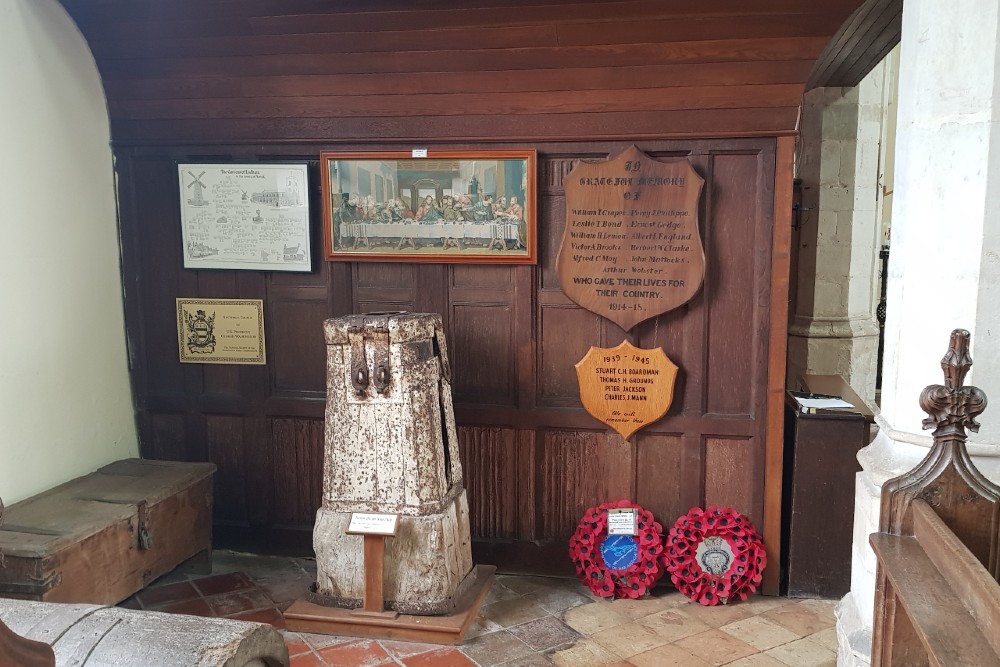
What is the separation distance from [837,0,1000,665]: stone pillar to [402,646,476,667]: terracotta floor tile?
1520mm

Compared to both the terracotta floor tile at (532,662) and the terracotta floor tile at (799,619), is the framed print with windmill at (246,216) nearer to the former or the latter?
the terracotta floor tile at (532,662)

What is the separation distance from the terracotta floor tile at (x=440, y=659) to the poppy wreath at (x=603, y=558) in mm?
857

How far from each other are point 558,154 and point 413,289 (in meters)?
1.02

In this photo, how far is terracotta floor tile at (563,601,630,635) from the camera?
12.4 feet

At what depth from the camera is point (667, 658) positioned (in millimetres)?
3484

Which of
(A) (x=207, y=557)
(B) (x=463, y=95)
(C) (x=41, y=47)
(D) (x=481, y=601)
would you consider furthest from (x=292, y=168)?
(D) (x=481, y=601)

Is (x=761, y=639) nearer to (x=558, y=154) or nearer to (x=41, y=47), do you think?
(x=558, y=154)

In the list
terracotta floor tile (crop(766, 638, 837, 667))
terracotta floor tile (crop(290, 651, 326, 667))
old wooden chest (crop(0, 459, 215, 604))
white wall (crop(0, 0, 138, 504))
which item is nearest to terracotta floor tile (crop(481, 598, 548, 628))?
terracotta floor tile (crop(290, 651, 326, 667))

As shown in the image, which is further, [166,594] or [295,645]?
[166,594]

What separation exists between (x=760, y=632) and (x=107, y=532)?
290 centimetres

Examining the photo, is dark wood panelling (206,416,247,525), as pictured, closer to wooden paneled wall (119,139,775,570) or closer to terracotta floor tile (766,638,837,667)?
wooden paneled wall (119,139,775,570)

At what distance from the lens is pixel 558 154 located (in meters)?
4.10

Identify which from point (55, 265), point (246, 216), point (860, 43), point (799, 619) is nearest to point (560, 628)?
point (799, 619)

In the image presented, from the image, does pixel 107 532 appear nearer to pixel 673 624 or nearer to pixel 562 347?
pixel 562 347
